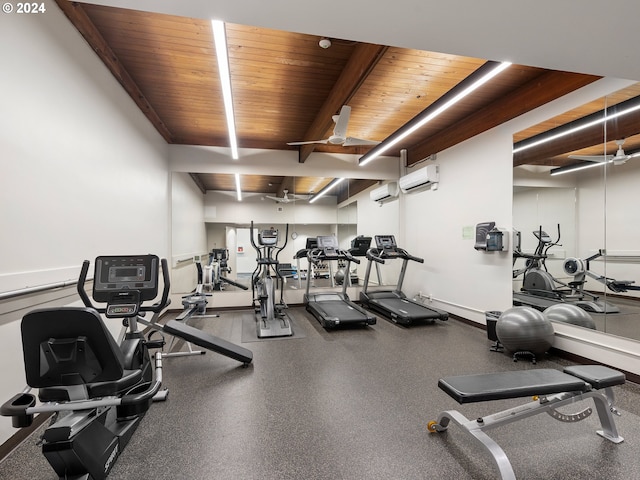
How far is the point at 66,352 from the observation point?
4.89ft

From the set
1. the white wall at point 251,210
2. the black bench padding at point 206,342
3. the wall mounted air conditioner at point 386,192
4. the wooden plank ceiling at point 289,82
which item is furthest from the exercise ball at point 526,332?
the white wall at point 251,210

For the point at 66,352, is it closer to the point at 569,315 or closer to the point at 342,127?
the point at 342,127

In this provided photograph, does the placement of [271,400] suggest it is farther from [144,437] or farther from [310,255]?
[310,255]

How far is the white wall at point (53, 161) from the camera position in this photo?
6.42 ft

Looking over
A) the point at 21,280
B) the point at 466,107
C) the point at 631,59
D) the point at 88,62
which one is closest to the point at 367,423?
the point at 21,280

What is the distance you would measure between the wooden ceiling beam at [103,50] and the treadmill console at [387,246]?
14.7ft

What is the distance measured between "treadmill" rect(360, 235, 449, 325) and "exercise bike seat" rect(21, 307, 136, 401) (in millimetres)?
4118

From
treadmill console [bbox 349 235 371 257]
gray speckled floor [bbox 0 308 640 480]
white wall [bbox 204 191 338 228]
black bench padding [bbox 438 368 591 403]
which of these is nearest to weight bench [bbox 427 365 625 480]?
black bench padding [bbox 438 368 591 403]

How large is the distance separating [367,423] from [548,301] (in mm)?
3260

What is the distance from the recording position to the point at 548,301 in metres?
3.96

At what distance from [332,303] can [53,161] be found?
4511mm

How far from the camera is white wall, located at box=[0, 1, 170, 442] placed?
196 centimetres

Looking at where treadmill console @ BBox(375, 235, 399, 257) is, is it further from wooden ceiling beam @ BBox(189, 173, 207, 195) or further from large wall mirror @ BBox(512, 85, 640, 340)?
wooden ceiling beam @ BBox(189, 173, 207, 195)

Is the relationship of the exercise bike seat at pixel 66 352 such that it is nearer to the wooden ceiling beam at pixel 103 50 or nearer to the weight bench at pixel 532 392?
the weight bench at pixel 532 392
